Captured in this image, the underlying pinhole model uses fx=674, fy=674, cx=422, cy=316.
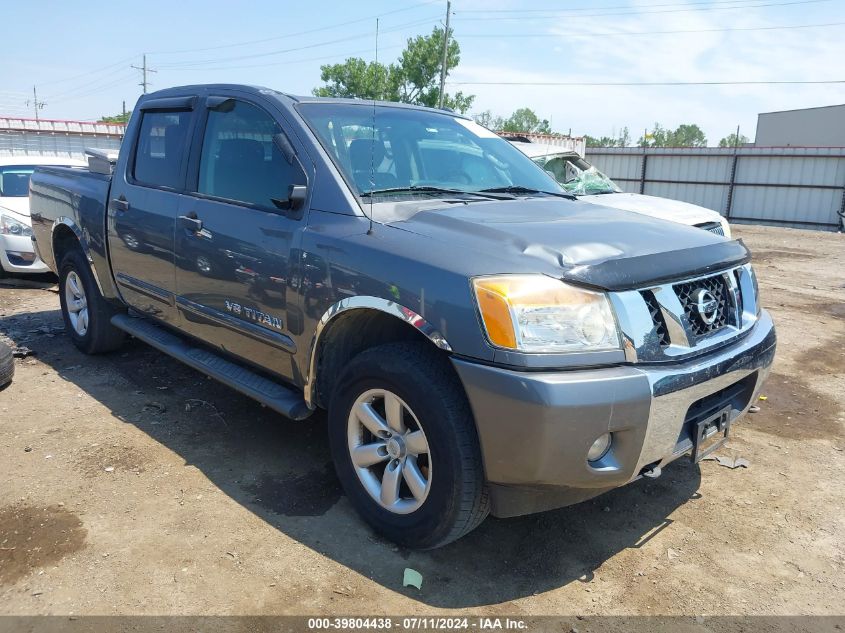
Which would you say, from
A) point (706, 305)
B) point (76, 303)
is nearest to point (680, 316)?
point (706, 305)

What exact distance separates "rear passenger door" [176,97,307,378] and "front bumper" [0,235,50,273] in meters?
5.41

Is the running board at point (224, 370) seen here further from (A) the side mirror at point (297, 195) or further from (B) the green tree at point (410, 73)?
(B) the green tree at point (410, 73)

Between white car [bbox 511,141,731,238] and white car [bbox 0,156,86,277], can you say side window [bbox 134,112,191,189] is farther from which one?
white car [bbox 0,156,86,277]

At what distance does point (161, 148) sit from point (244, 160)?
1036 mm

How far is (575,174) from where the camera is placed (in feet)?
30.4

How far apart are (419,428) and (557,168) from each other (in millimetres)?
7153

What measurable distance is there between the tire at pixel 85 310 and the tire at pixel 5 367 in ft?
2.05

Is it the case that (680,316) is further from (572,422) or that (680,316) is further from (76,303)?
(76,303)

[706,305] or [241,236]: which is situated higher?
[241,236]

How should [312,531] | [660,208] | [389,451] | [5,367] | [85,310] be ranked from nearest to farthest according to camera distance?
[389,451] → [312,531] → [5,367] → [85,310] → [660,208]

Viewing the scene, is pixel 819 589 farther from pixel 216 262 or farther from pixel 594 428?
pixel 216 262

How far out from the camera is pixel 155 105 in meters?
4.47

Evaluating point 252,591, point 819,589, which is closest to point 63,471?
point 252,591

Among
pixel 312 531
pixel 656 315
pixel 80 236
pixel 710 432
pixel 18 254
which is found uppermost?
pixel 656 315
